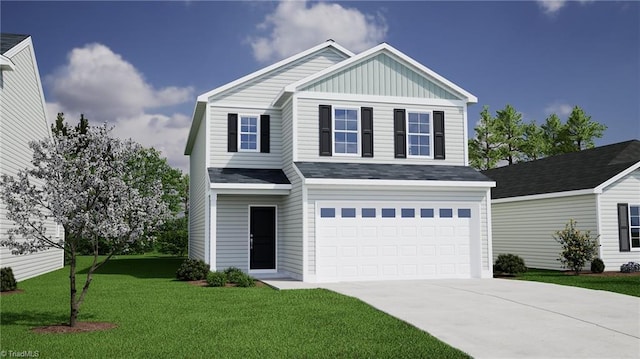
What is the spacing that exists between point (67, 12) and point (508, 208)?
66.4 ft

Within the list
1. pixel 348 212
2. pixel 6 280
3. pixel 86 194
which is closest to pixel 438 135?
pixel 348 212

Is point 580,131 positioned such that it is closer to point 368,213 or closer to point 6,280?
point 368,213

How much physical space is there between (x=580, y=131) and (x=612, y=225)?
28530mm

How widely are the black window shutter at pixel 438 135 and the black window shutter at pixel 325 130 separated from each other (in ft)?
12.2

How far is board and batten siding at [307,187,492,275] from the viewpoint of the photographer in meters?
17.0

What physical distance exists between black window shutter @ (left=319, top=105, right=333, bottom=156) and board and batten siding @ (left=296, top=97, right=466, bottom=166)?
135mm

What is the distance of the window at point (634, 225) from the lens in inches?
827

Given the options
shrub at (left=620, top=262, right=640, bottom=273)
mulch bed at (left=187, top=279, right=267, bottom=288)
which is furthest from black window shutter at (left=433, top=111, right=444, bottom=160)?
shrub at (left=620, top=262, right=640, bottom=273)

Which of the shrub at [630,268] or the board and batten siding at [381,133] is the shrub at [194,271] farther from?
the shrub at [630,268]

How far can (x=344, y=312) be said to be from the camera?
10.9m

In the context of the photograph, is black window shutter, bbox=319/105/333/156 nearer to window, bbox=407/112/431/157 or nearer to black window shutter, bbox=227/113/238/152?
window, bbox=407/112/431/157

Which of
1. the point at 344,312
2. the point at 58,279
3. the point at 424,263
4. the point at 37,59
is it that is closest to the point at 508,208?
the point at 424,263

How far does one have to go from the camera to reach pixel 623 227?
20.8 m

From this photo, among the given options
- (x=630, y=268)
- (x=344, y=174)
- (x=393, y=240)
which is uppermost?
(x=344, y=174)
